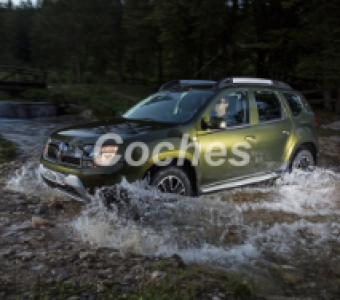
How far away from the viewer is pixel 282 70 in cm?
2486

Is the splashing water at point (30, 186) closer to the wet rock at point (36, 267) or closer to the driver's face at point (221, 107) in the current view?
the wet rock at point (36, 267)

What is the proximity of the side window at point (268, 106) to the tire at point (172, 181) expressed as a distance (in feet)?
5.45

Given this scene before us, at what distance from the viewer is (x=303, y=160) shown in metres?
6.48

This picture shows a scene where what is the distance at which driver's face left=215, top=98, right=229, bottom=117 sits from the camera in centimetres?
523

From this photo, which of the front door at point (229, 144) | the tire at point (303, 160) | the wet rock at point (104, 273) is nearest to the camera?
the wet rock at point (104, 273)

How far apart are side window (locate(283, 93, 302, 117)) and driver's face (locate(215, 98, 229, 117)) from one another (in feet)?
4.80

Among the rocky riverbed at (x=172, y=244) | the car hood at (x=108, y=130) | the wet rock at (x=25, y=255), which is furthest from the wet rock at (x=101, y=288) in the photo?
the car hood at (x=108, y=130)

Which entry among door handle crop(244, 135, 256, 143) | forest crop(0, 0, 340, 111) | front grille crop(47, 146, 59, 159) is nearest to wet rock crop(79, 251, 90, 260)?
front grille crop(47, 146, 59, 159)

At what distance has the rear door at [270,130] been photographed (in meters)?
5.68

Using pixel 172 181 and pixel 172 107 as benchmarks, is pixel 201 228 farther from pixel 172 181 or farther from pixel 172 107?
pixel 172 107

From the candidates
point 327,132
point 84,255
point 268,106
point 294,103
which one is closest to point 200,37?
point 327,132

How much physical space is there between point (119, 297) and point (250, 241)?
1.87 metres

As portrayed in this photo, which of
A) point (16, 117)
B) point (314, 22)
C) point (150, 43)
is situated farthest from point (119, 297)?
point (150, 43)

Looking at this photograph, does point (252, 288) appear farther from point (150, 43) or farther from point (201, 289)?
point (150, 43)
